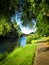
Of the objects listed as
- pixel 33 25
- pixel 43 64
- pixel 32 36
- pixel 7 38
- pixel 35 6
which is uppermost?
pixel 35 6

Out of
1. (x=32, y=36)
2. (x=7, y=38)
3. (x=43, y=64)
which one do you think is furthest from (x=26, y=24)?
(x=7, y=38)

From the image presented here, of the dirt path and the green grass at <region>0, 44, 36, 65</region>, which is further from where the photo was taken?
the green grass at <region>0, 44, 36, 65</region>

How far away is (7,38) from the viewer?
75750 millimetres

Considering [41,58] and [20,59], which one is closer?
[41,58]

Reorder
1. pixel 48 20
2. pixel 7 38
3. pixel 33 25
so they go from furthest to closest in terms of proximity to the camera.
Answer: pixel 7 38
pixel 33 25
pixel 48 20

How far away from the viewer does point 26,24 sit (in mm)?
27625

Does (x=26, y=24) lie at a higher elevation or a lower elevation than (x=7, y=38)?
higher

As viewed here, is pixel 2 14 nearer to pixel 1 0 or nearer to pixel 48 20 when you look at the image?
pixel 1 0

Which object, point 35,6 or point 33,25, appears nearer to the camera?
point 35,6

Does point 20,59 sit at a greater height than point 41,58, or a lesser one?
lesser

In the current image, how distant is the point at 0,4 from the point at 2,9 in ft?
1.24

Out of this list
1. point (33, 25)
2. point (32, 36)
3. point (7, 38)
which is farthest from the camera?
point (7, 38)

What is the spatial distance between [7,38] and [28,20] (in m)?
50.1

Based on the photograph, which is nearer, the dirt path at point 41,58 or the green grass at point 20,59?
the dirt path at point 41,58
